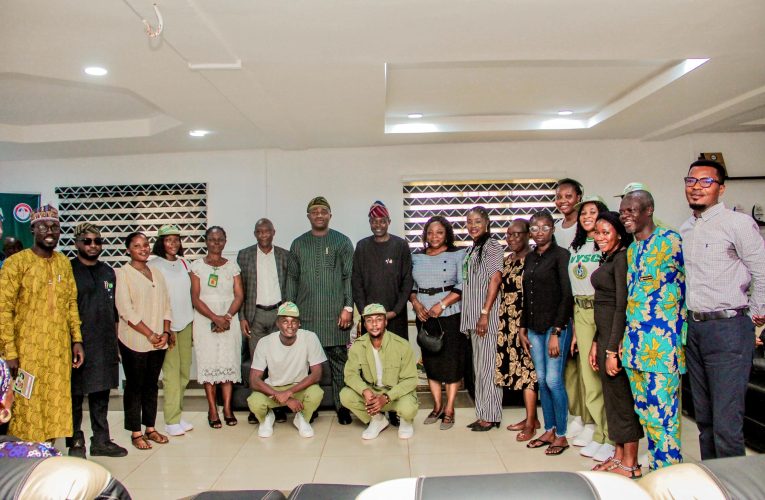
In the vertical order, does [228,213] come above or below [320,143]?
below

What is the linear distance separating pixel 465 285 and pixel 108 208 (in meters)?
4.81

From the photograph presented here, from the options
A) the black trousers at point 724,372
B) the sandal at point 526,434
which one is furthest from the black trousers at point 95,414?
the black trousers at point 724,372

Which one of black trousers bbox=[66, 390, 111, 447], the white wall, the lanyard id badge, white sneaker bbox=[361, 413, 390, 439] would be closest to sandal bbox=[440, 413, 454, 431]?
white sneaker bbox=[361, 413, 390, 439]

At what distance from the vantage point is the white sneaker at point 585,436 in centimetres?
371

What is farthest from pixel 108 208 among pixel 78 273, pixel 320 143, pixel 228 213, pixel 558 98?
pixel 558 98

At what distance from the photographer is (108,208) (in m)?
6.85

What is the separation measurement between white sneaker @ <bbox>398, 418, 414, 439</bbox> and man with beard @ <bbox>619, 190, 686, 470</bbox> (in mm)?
1711

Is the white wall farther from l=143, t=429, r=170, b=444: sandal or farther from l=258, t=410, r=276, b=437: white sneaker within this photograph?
l=143, t=429, r=170, b=444: sandal

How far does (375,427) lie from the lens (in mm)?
4109

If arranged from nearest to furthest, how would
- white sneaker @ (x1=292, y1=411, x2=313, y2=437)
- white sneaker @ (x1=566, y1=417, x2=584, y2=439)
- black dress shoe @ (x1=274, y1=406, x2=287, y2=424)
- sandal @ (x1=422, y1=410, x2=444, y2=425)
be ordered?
white sneaker @ (x1=566, y1=417, x2=584, y2=439)
white sneaker @ (x1=292, y1=411, x2=313, y2=437)
sandal @ (x1=422, y1=410, x2=444, y2=425)
black dress shoe @ (x1=274, y1=406, x2=287, y2=424)

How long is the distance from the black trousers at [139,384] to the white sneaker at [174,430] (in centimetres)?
20

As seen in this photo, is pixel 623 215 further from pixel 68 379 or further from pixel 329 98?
pixel 68 379

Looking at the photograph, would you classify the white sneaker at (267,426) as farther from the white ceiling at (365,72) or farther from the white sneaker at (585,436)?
the white ceiling at (365,72)

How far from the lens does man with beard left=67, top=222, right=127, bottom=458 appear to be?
363 cm
